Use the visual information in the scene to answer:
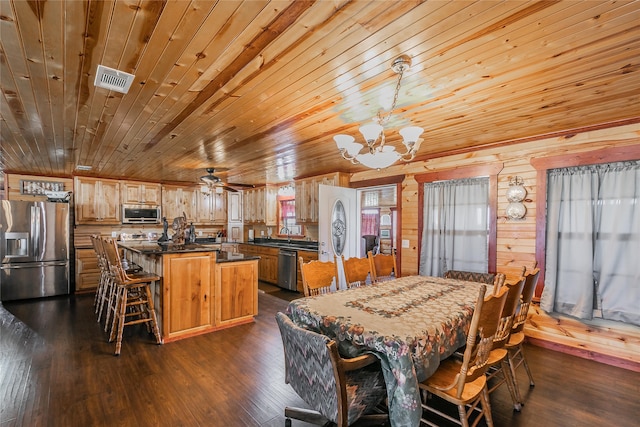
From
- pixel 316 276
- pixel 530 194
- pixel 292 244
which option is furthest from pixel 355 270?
pixel 292 244

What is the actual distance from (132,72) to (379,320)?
7.36 ft

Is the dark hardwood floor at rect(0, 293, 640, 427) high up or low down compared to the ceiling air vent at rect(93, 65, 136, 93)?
down

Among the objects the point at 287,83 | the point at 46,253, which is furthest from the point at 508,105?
the point at 46,253

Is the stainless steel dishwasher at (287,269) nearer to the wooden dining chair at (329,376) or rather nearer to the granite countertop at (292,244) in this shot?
the granite countertop at (292,244)

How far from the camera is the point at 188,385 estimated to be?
2471mm

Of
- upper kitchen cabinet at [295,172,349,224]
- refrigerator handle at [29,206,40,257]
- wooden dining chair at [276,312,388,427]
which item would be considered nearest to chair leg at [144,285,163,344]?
wooden dining chair at [276,312,388,427]

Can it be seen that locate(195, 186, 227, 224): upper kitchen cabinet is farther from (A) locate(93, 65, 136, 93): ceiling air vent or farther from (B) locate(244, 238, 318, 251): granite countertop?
(A) locate(93, 65, 136, 93): ceiling air vent

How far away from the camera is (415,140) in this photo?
2246 mm

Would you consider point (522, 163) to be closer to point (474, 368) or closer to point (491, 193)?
point (491, 193)

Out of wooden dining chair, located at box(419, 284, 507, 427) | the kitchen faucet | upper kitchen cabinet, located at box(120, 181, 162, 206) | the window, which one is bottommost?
wooden dining chair, located at box(419, 284, 507, 427)

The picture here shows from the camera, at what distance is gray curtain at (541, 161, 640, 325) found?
2.87 meters

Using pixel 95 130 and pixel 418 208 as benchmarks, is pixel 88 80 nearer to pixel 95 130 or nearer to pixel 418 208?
pixel 95 130

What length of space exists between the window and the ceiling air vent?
5.01 meters

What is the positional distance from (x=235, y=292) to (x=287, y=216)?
135 inches
